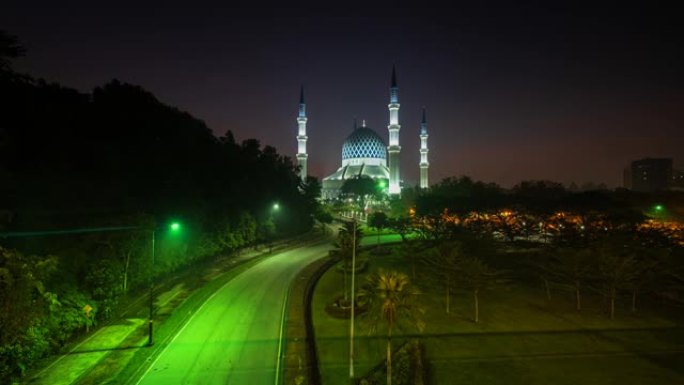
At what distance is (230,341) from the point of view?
2077 centimetres

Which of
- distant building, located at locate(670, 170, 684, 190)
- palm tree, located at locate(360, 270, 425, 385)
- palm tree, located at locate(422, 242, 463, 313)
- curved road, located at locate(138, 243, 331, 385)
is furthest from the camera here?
distant building, located at locate(670, 170, 684, 190)

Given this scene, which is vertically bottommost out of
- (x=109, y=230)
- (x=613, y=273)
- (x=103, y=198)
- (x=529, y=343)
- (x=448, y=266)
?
(x=529, y=343)

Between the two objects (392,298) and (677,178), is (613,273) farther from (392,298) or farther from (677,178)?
(677,178)

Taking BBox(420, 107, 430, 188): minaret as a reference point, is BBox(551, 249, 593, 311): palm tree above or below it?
below

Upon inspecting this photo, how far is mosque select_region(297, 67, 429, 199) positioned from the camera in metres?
94.9

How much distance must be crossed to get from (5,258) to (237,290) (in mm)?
15218

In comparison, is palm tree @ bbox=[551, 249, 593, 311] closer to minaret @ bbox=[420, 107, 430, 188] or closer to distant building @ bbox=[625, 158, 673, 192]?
minaret @ bbox=[420, 107, 430, 188]

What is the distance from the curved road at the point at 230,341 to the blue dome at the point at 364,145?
86.4m

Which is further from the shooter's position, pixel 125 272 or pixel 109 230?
pixel 125 272

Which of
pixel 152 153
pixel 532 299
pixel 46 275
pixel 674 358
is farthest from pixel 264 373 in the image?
pixel 152 153

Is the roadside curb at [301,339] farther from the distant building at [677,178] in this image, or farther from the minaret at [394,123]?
the distant building at [677,178]

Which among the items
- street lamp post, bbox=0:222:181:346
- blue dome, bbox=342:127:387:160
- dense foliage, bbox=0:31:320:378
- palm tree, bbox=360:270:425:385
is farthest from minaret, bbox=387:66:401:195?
palm tree, bbox=360:270:425:385

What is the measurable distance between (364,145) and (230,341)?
9878 cm

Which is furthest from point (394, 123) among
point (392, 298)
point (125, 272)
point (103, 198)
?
point (392, 298)
